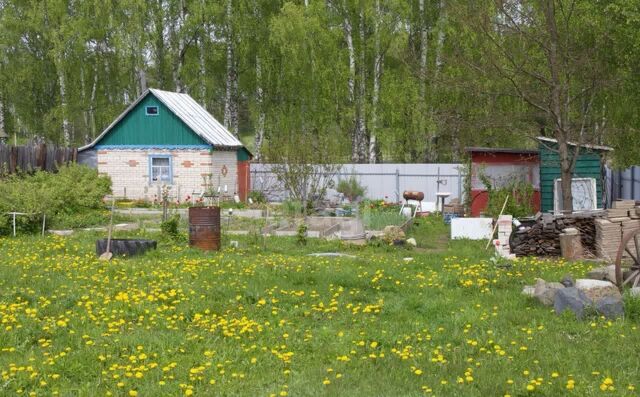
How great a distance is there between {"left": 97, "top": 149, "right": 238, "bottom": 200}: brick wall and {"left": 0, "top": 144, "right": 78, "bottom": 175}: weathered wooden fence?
1.62 m

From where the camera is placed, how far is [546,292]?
30.5 feet

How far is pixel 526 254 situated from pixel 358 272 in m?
5.04

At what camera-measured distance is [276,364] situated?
23.2 ft

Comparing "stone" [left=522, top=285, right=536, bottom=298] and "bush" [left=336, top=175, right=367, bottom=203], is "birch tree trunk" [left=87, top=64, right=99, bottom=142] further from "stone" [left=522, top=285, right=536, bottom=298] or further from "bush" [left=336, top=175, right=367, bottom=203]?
"stone" [left=522, top=285, right=536, bottom=298]

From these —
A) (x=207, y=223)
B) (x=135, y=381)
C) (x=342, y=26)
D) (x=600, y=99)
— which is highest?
(x=342, y=26)

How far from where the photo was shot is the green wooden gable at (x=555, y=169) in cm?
2136

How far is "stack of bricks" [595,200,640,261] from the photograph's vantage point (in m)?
14.0

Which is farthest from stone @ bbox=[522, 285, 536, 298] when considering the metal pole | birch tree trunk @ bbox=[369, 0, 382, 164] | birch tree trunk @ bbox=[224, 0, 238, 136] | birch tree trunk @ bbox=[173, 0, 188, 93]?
birch tree trunk @ bbox=[173, 0, 188, 93]

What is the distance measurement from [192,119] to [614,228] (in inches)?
764

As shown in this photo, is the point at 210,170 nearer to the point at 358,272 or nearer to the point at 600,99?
the point at 600,99

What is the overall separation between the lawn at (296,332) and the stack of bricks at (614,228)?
208cm

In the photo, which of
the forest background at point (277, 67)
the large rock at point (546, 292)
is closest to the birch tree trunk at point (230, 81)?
the forest background at point (277, 67)

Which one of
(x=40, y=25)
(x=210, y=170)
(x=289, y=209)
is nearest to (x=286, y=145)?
(x=289, y=209)

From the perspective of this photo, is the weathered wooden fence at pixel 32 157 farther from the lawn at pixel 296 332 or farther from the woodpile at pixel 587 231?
the woodpile at pixel 587 231
